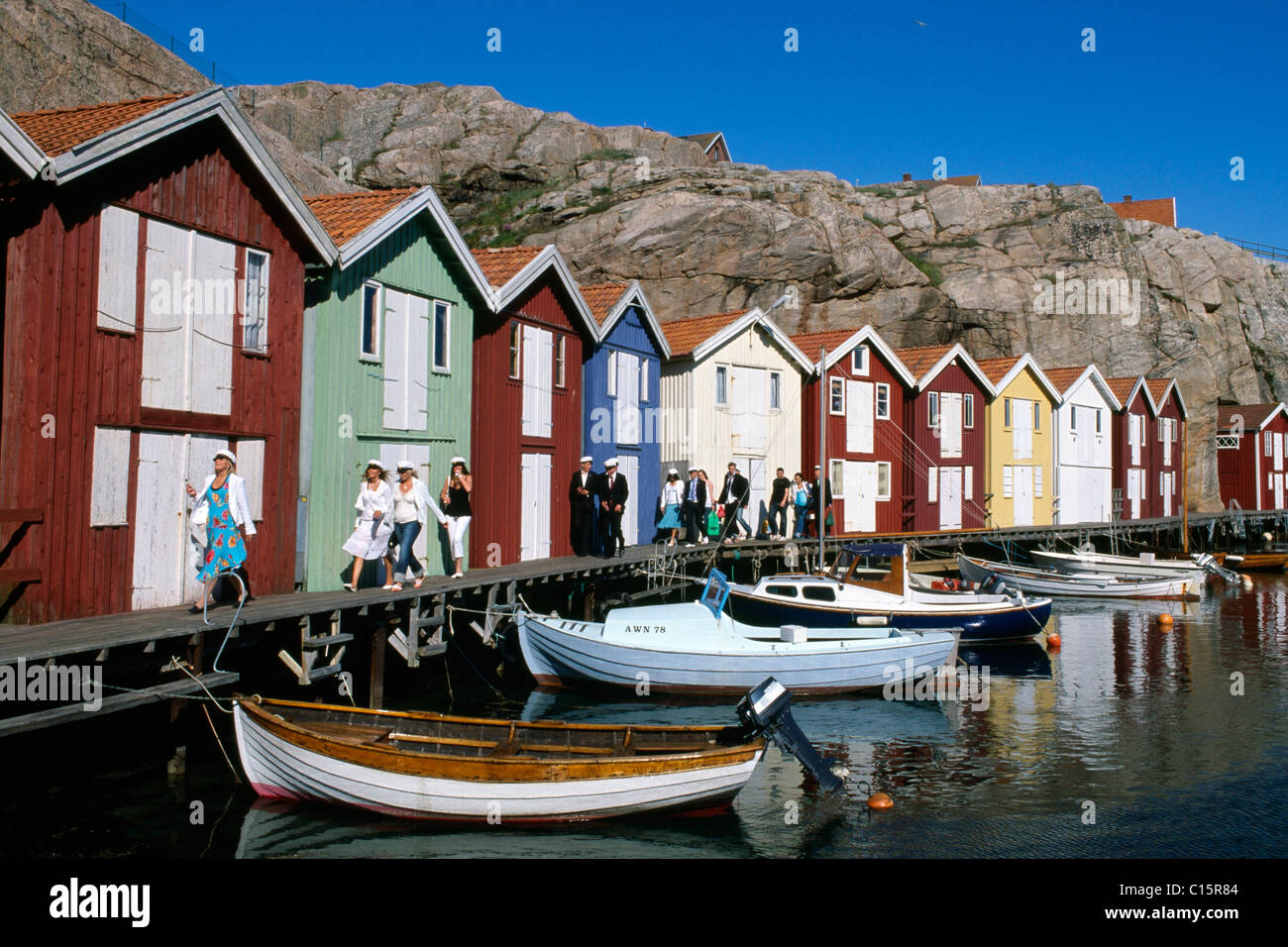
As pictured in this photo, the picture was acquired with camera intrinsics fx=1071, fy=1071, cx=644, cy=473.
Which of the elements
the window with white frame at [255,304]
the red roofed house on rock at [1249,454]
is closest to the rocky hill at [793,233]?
the red roofed house on rock at [1249,454]

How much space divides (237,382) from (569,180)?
5044 centimetres

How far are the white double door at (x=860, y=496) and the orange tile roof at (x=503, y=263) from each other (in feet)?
62.4

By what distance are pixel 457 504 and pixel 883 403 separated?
25929 mm

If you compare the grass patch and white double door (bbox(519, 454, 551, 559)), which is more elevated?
the grass patch

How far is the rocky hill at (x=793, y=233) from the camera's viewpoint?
5619 centimetres

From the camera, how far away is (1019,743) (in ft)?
59.1

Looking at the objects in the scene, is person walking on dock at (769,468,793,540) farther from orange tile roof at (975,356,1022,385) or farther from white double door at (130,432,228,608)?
white double door at (130,432,228,608)

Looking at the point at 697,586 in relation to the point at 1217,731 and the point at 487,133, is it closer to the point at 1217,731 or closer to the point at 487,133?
the point at 1217,731

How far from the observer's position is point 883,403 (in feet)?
143

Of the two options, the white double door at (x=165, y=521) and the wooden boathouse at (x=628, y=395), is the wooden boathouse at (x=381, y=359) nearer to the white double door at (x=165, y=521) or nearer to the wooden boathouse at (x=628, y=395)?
the white double door at (x=165, y=521)

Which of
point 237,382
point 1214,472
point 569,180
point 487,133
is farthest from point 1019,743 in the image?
point 487,133

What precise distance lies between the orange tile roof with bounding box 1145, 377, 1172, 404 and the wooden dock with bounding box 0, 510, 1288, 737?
4061cm

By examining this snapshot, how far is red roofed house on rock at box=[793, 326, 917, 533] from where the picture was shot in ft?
134

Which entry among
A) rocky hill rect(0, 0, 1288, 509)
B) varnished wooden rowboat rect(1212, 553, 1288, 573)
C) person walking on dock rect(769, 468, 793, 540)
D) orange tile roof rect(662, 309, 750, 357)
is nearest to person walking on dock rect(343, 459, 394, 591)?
orange tile roof rect(662, 309, 750, 357)
